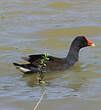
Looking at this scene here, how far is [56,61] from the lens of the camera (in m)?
9.73

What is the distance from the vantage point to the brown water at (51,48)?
7730mm

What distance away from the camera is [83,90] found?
8.22 meters

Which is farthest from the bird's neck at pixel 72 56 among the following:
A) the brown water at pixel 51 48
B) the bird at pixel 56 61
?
the brown water at pixel 51 48

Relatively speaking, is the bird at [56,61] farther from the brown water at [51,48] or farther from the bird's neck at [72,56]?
the brown water at [51,48]

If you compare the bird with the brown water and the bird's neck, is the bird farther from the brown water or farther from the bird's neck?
the brown water

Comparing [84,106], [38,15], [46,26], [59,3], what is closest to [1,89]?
[84,106]

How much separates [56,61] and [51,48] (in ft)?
5.73

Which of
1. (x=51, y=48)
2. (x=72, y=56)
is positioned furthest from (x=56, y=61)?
(x=51, y=48)

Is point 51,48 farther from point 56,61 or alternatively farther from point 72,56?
point 56,61

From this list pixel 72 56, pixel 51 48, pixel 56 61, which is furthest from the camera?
pixel 51 48

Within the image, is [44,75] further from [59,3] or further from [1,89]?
[59,3]

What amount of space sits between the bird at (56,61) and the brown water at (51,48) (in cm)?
13

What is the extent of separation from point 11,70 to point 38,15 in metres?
4.73

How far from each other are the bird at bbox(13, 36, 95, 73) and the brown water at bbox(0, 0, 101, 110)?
0.13 m
